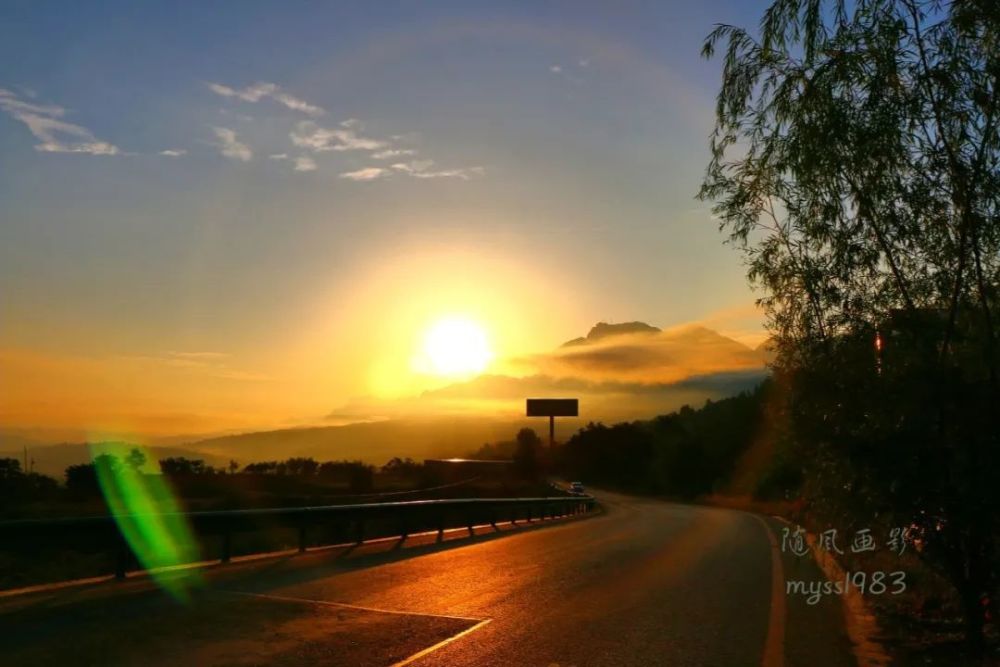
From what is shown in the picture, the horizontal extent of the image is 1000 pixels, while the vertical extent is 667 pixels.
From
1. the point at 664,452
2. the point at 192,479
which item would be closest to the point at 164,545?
the point at 192,479

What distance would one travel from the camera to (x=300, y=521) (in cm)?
1822

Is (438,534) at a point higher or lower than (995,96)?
lower

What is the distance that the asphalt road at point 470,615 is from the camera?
358 inches

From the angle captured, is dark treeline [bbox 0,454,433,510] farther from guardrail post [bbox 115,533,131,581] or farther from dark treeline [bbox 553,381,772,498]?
dark treeline [bbox 553,381,772,498]

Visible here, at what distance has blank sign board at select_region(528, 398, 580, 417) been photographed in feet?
370

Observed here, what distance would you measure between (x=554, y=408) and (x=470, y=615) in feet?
336

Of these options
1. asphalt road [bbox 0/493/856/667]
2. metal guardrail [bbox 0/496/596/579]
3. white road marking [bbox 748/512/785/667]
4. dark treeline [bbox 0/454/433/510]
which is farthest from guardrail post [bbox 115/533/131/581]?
dark treeline [bbox 0/454/433/510]

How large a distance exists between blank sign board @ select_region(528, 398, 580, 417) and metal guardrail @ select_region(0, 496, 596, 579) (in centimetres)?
7659

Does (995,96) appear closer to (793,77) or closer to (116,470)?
(793,77)

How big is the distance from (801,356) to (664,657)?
3669 millimetres

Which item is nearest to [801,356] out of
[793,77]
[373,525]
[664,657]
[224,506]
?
[793,77]

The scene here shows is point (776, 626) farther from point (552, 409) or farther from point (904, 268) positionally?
point (552, 409)

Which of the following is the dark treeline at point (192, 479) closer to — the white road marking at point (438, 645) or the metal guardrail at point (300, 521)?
the metal guardrail at point (300, 521)

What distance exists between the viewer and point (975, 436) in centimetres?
871
